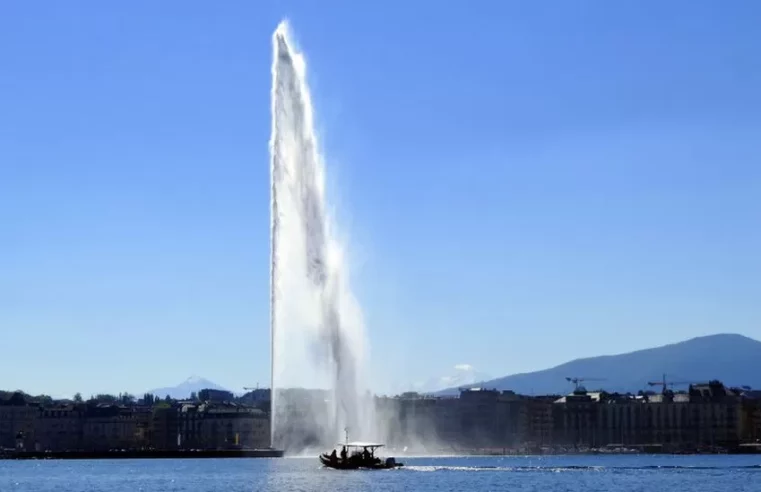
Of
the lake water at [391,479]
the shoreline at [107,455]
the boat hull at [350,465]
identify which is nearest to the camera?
the lake water at [391,479]

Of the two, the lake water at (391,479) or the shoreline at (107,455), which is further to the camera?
the shoreline at (107,455)

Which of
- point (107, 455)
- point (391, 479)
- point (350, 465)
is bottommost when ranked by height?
point (391, 479)

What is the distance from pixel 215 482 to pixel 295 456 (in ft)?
139

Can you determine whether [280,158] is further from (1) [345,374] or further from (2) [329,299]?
(1) [345,374]

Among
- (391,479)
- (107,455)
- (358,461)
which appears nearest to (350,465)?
(358,461)

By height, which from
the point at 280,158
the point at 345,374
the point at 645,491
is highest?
the point at 280,158

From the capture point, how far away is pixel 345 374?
111 m

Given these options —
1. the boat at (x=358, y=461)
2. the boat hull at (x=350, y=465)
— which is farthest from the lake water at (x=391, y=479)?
the boat at (x=358, y=461)

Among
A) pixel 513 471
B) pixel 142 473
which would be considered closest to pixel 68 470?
pixel 142 473

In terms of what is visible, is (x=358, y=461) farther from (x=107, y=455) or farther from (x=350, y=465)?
(x=107, y=455)

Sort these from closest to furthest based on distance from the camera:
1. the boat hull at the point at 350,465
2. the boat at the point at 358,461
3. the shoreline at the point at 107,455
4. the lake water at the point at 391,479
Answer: the lake water at the point at 391,479, the boat at the point at 358,461, the boat hull at the point at 350,465, the shoreline at the point at 107,455

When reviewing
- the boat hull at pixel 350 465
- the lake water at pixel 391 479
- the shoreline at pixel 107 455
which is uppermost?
the shoreline at pixel 107 455

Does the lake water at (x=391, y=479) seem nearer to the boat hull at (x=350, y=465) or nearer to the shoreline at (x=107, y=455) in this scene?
the boat hull at (x=350, y=465)

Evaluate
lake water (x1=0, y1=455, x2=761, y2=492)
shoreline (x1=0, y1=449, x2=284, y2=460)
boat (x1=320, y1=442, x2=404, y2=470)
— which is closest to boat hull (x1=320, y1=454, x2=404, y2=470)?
boat (x1=320, y1=442, x2=404, y2=470)
